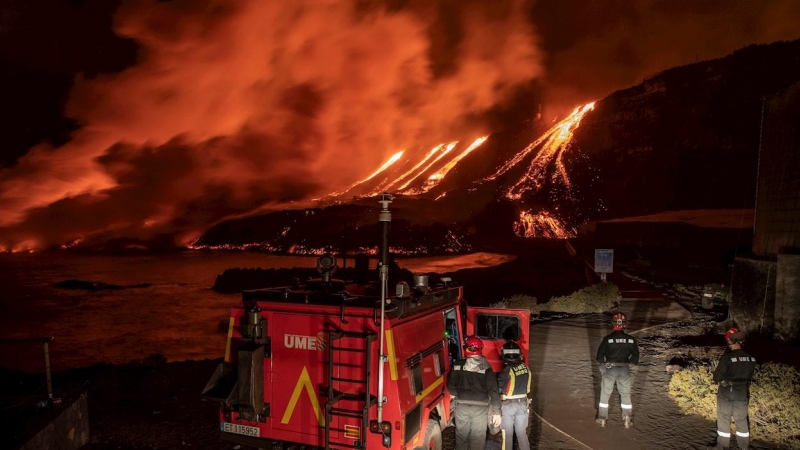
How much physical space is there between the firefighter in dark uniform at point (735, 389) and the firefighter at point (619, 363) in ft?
3.95

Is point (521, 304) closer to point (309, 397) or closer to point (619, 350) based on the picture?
point (619, 350)

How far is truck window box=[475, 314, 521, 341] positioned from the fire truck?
2060mm

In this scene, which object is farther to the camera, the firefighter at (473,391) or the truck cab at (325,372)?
the firefighter at (473,391)

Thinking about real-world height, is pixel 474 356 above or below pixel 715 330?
above

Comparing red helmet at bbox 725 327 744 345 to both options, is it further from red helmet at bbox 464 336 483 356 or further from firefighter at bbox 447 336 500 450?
red helmet at bbox 464 336 483 356

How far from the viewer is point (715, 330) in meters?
16.0

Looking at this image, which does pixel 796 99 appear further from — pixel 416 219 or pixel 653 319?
pixel 416 219

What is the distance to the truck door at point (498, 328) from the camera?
728 cm

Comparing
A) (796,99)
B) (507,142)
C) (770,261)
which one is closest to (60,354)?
(770,261)

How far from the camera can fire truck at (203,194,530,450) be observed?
4.76m

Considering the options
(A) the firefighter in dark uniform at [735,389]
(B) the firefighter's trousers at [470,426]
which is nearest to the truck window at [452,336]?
(B) the firefighter's trousers at [470,426]

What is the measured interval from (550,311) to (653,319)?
14.2ft

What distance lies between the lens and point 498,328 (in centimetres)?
747

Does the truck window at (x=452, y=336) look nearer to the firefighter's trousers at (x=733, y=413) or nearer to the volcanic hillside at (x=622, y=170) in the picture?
the firefighter's trousers at (x=733, y=413)
